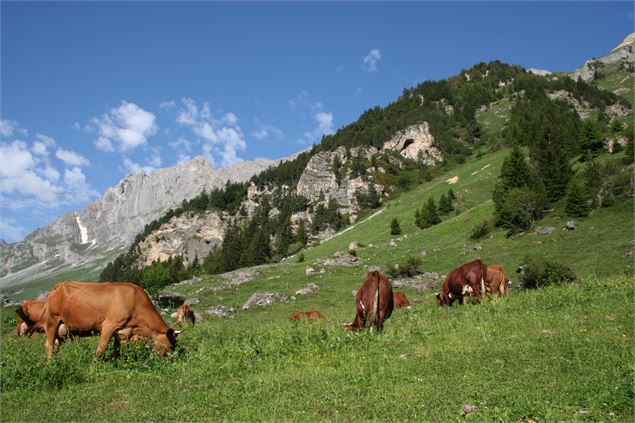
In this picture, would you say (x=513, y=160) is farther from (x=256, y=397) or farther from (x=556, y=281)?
(x=256, y=397)

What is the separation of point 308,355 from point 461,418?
211 inches

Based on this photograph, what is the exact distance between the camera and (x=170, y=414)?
25.6ft

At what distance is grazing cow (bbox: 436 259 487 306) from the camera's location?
19.5m

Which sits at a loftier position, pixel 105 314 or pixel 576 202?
pixel 576 202

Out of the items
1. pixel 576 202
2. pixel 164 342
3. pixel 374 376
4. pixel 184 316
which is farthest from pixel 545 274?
pixel 164 342

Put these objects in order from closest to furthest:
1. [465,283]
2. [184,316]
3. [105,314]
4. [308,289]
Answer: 1. [105,314]
2. [465,283]
3. [184,316]
4. [308,289]

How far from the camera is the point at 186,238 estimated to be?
582ft

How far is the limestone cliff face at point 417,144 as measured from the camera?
545 feet

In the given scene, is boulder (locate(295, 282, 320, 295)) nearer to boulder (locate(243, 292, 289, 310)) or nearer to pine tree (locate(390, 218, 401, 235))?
boulder (locate(243, 292, 289, 310))

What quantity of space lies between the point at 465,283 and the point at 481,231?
43917mm

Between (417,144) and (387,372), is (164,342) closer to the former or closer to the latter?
(387,372)

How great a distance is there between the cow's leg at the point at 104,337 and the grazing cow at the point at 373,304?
6901 millimetres

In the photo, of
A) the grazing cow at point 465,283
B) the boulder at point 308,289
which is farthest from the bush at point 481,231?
the grazing cow at point 465,283

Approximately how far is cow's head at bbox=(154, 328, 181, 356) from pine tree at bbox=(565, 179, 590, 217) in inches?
1976
